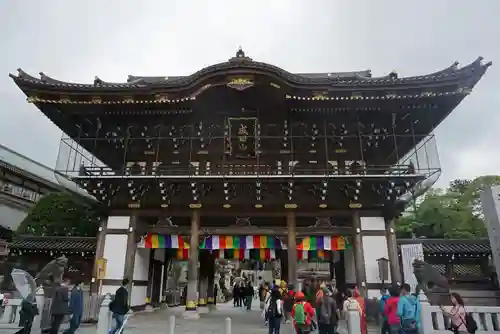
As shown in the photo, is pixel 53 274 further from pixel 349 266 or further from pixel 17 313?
pixel 349 266

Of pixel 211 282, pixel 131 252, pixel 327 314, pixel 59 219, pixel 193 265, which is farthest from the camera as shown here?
pixel 211 282

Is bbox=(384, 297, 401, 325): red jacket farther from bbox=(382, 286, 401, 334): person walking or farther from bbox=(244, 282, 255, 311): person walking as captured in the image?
bbox=(244, 282, 255, 311): person walking

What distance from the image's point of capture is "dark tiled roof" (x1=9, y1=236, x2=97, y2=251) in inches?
637

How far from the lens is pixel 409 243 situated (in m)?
15.8

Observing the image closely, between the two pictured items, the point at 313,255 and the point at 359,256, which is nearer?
the point at 359,256

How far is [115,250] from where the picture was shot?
1559 centimetres

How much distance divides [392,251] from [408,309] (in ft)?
25.6

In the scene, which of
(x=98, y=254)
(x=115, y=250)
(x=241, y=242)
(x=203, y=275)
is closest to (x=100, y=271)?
(x=98, y=254)

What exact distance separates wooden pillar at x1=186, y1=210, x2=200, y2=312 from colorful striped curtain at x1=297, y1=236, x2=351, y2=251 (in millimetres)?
4588

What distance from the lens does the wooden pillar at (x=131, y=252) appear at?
15227mm

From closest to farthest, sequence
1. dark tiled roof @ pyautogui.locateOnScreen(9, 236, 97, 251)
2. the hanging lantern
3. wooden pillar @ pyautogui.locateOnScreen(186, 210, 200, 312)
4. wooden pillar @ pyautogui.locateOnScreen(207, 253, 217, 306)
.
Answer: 1. the hanging lantern
2. wooden pillar @ pyautogui.locateOnScreen(186, 210, 200, 312)
3. dark tiled roof @ pyautogui.locateOnScreen(9, 236, 97, 251)
4. wooden pillar @ pyautogui.locateOnScreen(207, 253, 217, 306)

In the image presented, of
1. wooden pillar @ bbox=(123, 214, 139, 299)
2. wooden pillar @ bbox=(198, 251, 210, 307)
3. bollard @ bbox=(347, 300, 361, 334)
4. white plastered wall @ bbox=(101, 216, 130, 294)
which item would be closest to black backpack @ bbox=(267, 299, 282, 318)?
bollard @ bbox=(347, 300, 361, 334)

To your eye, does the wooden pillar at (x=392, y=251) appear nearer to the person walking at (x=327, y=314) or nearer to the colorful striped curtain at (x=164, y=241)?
the person walking at (x=327, y=314)

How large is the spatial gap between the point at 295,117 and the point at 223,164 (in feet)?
12.4
